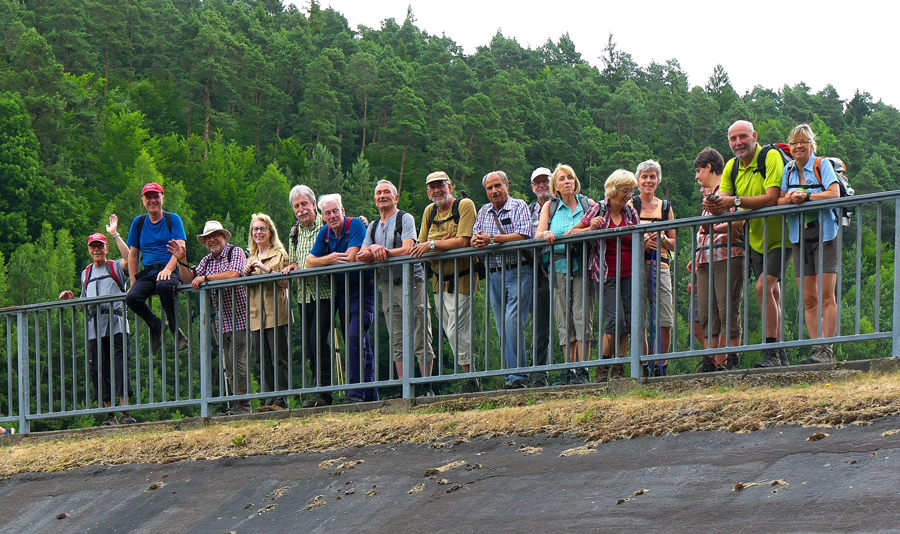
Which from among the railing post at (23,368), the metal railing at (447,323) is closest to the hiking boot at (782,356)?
the metal railing at (447,323)

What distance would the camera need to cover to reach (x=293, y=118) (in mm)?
116438

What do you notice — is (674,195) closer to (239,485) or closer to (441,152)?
(441,152)

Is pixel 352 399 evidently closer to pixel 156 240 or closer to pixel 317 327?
pixel 317 327

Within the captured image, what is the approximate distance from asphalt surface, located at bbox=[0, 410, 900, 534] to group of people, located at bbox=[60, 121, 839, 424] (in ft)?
4.97

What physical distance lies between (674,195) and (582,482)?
9225 centimetres

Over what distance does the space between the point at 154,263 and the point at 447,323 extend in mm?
2919

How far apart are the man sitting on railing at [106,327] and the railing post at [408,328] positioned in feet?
9.39

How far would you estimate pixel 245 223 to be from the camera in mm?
94375

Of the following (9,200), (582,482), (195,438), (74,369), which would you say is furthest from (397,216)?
(9,200)

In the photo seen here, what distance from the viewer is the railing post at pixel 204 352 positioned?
10.4m

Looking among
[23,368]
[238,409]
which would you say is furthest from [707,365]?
[23,368]

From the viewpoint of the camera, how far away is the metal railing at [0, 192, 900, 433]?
Result: 8.07 metres

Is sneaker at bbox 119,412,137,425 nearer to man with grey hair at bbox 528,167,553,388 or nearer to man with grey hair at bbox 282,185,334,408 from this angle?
man with grey hair at bbox 282,185,334,408

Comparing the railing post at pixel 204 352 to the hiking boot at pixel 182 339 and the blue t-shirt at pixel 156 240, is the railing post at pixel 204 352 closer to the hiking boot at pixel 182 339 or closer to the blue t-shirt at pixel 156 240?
the hiking boot at pixel 182 339
